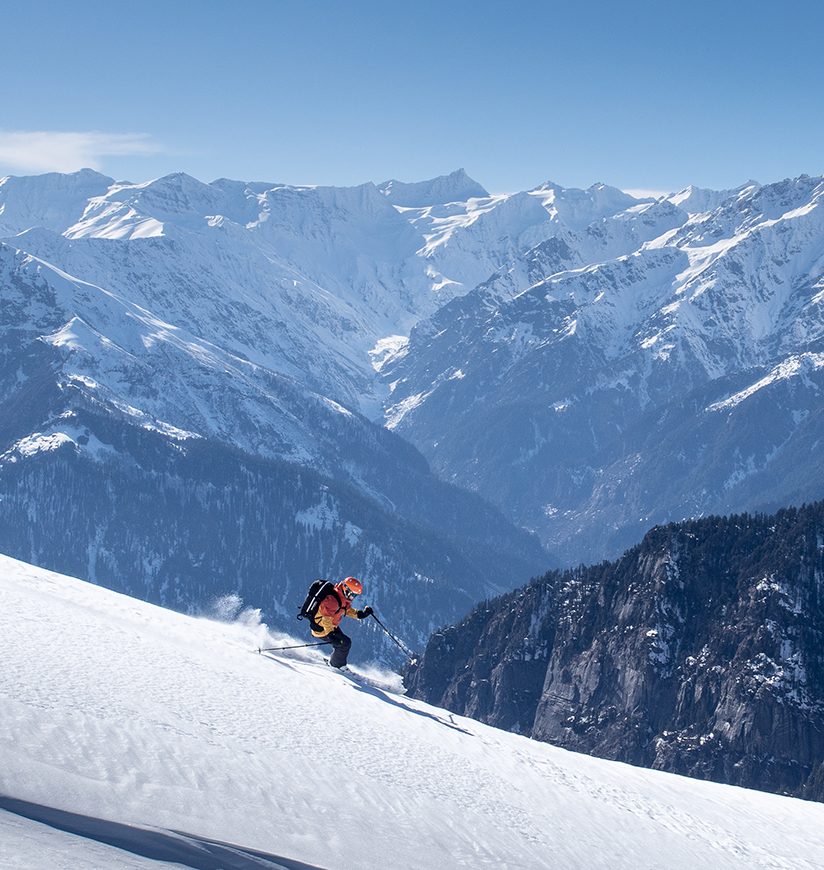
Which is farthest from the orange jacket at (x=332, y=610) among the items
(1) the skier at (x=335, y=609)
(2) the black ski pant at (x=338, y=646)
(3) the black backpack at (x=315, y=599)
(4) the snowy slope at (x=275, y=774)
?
A: (4) the snowy slope at (x=275, y=774)

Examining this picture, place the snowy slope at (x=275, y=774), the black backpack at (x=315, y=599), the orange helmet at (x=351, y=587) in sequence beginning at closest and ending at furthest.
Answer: the snowy slope at (x=275, y=774)
the orange helmet at (x=351, y=587)
the black backpack at (x=315, y=599)

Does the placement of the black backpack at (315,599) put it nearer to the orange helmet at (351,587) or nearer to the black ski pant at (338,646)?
the orange helmet at (351,587)

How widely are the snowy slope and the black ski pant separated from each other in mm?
740

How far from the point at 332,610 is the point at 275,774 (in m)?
9.23

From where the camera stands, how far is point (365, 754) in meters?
49.9

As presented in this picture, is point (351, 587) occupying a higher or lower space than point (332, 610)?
higher

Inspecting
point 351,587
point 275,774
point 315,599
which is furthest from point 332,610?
point 275,774

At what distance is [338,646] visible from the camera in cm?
5784

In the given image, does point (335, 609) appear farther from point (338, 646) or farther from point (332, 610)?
point (338, 646)

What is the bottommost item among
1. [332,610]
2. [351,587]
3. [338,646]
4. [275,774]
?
[275,774]

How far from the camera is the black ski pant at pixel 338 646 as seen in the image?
183ft

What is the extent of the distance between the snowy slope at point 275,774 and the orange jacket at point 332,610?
2.90m

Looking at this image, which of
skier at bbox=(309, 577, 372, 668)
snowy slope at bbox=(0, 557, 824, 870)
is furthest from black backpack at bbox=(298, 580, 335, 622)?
snowy slope at bbox=(0, 557, 824, 870)

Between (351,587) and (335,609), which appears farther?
(351,587)
